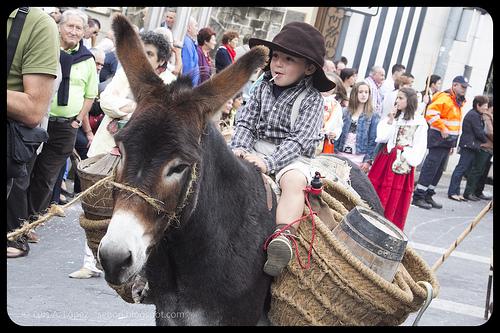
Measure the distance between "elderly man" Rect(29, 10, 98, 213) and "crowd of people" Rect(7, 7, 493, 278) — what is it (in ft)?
0.04

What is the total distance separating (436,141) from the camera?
15.4m

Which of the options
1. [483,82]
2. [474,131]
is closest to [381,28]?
[483,82]

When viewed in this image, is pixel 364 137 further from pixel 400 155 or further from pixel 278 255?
pixel 278 255

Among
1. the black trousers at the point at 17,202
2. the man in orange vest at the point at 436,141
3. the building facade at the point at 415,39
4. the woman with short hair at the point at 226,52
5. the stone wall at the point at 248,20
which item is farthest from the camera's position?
the building facade at the point at 415,39

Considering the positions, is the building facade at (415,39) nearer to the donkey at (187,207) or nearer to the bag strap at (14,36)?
the bag strap at (14,36)

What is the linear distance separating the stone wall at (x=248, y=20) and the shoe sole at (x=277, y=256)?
16.0 m

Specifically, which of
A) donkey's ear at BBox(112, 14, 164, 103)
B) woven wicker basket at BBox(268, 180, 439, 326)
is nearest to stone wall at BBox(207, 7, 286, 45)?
woven wicker basket at BBox(268, 180, 439, 326)

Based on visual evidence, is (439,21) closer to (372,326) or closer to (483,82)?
(483,82)

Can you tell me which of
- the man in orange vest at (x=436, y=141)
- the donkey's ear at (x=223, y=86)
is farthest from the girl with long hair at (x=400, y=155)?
the donkey's ear at (x=223, y=86)

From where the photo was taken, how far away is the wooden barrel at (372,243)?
14.5ft

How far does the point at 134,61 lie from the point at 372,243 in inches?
62.9

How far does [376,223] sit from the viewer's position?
461cm
